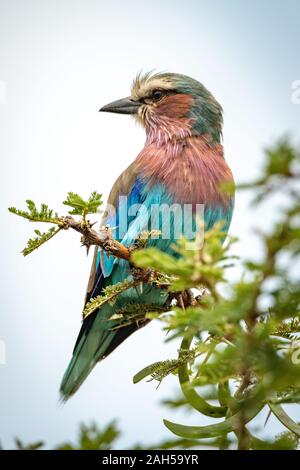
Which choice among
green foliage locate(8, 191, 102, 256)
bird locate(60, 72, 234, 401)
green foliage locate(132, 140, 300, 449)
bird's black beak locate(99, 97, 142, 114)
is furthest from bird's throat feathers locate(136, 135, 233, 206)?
green foliage locate(132, 140, 300, 449)

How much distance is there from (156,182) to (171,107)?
1.08 m

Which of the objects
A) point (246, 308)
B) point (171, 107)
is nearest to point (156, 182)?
point (171, 107)

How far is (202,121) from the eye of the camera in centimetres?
600

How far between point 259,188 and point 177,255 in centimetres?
373

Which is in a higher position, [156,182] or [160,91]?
[160,91]

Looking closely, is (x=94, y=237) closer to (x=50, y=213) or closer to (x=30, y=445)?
(x=50, y=213)

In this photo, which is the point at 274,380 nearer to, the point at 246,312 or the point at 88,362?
the point at 246,312

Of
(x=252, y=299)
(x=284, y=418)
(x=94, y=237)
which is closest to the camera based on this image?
(x=252, y=299)

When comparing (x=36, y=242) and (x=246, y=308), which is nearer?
(x=246, y=308)

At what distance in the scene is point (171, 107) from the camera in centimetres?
621

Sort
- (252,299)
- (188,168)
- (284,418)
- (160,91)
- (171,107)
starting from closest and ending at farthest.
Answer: (252,299) → (284,418) → (188,168) → (171,107) → (160,91)

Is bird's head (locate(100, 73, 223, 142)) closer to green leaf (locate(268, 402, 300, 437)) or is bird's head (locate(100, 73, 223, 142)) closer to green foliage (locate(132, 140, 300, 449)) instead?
green leaf (locate(268, 402, 300, 437))
